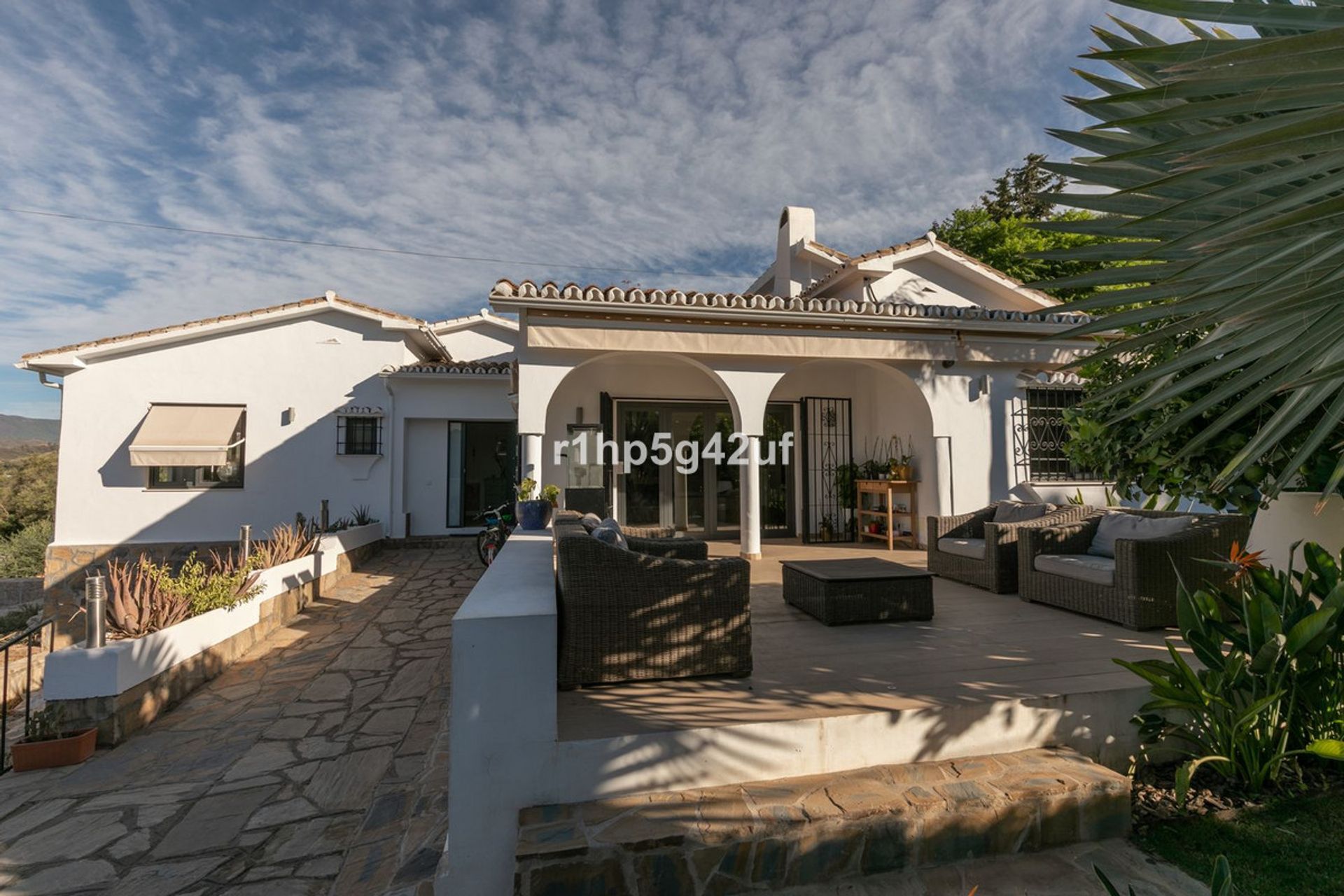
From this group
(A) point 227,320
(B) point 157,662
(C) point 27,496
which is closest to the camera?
(B) point 157,662

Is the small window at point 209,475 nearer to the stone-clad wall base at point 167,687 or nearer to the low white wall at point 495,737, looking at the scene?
the stone-clad wall base at point 167,687

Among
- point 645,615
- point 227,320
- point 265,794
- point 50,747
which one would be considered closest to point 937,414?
point 645,615

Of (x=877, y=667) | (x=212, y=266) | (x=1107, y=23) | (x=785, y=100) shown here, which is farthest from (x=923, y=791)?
(x=212, y=266)

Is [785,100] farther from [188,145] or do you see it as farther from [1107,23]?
[188,145]

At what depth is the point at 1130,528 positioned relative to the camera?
211 inches

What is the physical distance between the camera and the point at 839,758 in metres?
2.86

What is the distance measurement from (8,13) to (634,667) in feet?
42.3

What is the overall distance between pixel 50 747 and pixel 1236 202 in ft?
25.7

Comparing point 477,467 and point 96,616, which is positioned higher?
point 477,467

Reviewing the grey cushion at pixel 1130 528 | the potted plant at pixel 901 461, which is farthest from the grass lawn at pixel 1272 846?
the potted plant at pixel 901 461

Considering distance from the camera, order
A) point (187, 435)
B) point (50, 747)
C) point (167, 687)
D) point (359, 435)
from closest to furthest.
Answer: point (50, 747), point (167, 687), point (187, 435), point (359, 435)

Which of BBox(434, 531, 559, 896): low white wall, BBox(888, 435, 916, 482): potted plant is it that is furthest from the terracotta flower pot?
BBox(888, 435, 916, 482): potted plant

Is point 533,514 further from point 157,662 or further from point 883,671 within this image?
point 883,671

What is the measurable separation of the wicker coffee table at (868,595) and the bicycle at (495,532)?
5.04 metres
